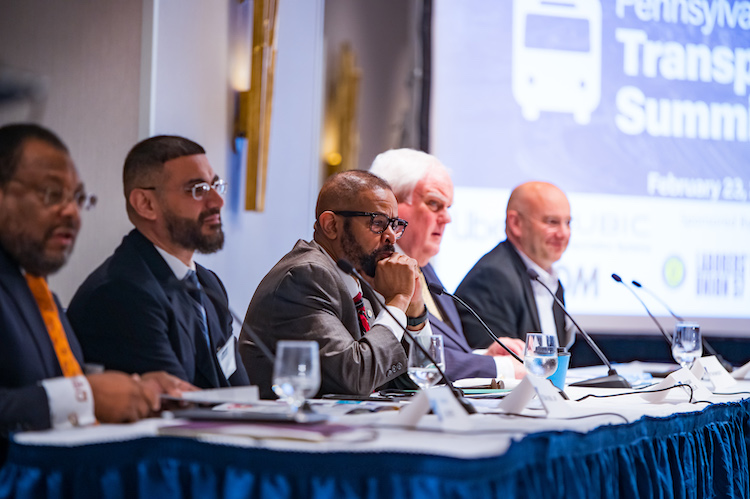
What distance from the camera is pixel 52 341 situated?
163 cm

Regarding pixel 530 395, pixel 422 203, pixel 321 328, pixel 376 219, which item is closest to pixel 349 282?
pixel 376 219

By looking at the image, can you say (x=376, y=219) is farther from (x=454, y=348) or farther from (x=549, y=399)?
(x=549, y=399)

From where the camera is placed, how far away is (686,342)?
2787mm

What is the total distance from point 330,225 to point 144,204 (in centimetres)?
66

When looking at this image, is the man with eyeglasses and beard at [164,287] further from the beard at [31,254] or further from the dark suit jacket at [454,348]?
the dark suit jacket at [454,348]

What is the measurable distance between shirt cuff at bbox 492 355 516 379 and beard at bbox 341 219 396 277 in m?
0.62

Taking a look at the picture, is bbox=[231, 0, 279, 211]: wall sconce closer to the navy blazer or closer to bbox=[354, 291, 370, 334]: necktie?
bbox=[354, 291, 370, 334]: necktie

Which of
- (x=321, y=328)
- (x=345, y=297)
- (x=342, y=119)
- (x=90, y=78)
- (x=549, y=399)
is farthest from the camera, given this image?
(x=342, y=119)

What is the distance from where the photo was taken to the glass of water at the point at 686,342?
2779 millimetres

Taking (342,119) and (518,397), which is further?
(342,119)

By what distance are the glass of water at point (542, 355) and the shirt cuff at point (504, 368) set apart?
0.75m

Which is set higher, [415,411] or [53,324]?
[53,324]

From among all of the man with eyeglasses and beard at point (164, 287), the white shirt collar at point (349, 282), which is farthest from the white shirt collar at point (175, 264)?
the white shirt collar at point (349, 282)

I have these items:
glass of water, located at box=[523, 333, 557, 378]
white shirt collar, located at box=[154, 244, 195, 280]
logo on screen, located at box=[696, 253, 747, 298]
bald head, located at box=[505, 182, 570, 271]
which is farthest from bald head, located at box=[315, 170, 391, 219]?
logo on screen, located at box=[696, 253, 747, 298]
